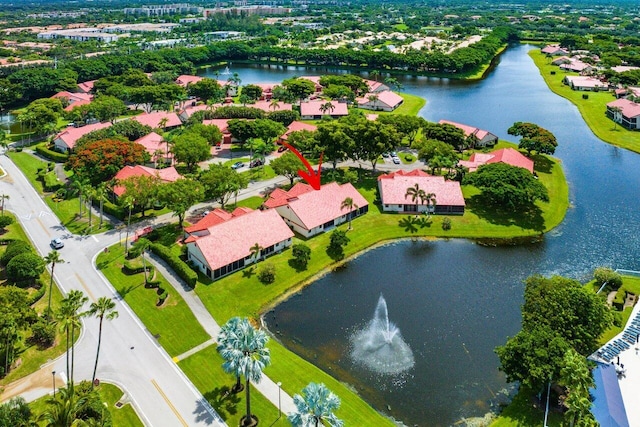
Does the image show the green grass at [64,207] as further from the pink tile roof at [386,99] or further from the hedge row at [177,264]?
the pink tile roof at [386,99]

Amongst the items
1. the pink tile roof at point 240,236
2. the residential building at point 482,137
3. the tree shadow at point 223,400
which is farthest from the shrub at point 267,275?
the residential building at point 482,137

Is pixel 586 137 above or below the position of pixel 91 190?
below

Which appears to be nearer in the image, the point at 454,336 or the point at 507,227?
the point at 454,336

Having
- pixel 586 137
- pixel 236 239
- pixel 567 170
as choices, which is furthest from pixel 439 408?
pixel 586 137

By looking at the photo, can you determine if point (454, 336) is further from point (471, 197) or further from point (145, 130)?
point (145, 130)

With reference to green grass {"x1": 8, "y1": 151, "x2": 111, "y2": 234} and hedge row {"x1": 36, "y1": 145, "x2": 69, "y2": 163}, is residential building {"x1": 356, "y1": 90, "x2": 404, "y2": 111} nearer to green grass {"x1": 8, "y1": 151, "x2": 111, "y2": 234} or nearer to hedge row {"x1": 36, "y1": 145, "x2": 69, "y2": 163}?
hedge row {"x1": 36, "y1": 145, "x2": 69, "y2": 163}

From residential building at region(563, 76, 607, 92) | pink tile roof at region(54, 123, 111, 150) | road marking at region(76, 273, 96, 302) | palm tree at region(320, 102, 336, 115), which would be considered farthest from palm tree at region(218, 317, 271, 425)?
residential building at region(563, 76, 607, 92)

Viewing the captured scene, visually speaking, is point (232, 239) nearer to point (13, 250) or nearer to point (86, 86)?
point (13, 250)

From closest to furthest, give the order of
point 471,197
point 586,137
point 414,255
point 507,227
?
point 414,255, point 507,227, point 471,197, point 586,137
